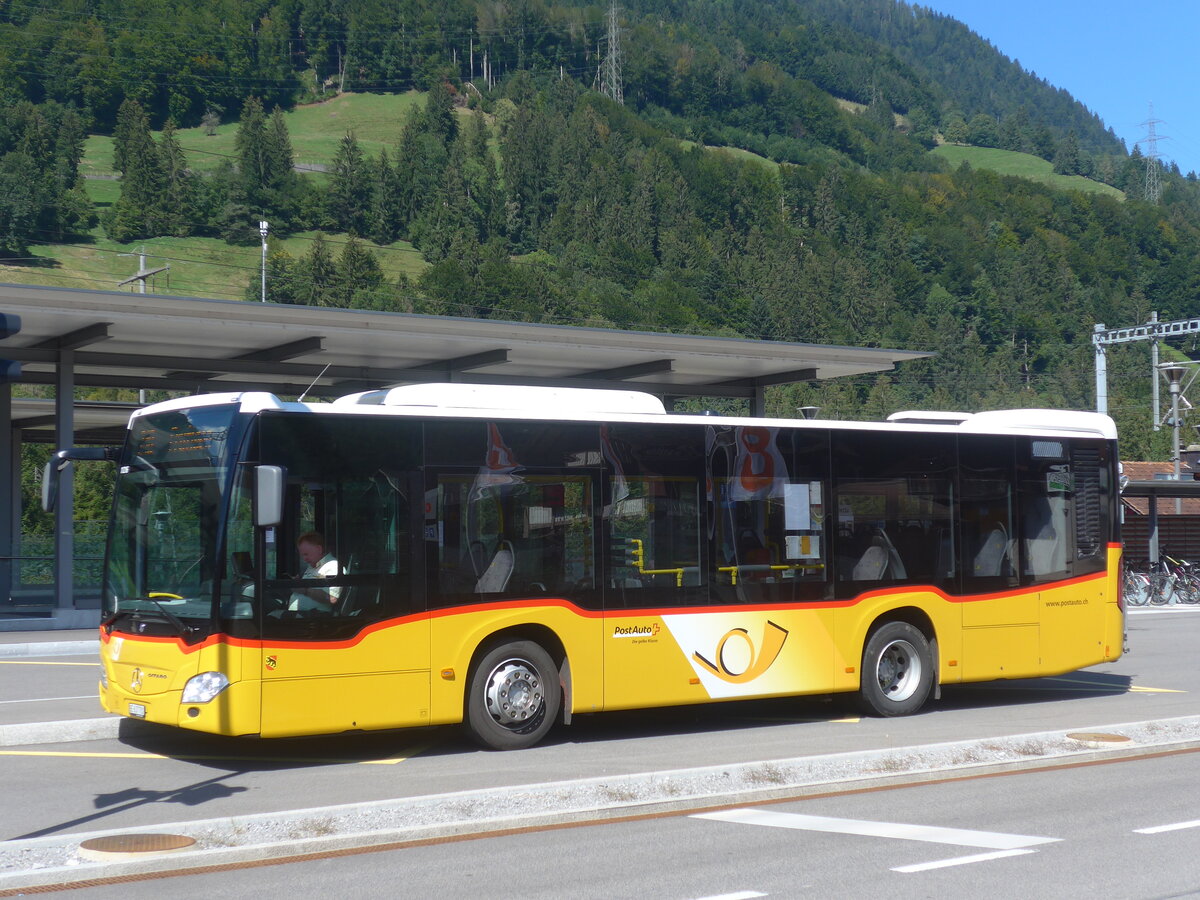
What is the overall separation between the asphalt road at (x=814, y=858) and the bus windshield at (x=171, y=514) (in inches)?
129

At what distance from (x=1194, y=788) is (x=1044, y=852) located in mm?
2737

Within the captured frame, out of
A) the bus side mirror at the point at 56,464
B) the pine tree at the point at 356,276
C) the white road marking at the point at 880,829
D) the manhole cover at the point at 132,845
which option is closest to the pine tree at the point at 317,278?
the pine tree at the point at 356,276

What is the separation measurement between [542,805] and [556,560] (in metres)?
3.10

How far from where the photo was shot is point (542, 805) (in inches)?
330

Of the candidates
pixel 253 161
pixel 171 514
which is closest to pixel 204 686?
pixel 171 514

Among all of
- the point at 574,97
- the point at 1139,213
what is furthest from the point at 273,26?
the point at 1139,213

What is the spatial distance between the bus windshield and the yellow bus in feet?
0.08

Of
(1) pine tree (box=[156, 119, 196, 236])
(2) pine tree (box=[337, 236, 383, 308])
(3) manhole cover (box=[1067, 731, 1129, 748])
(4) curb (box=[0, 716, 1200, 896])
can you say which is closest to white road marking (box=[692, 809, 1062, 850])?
(4) curb (box=[0, 716, 1200, 896])

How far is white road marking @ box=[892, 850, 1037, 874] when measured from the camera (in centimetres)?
711

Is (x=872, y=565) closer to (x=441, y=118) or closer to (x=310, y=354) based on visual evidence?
(x=310, y=354)

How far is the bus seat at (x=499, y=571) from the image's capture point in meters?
10.8

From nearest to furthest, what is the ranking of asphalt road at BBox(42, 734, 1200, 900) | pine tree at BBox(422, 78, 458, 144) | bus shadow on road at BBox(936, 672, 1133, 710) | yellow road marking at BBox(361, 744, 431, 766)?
1. asphalt road at BBox(42, 734, 1200, 900)
2. yellow road marking at BBox(361, 744, 431, 766)
3. bus shadow on road at BBox(936, 672, 1133, 710)
4. pine tree at BBox(422, 78, 458, 144)

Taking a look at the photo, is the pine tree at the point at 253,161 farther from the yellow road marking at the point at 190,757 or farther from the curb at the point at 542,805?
the curb at the point at 542,805

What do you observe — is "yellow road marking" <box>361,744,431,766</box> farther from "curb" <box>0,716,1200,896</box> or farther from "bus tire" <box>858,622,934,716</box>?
"bus tire" <box>858,622,934,716</box>
